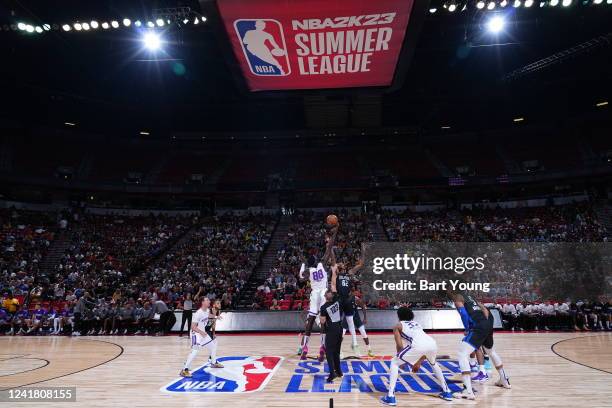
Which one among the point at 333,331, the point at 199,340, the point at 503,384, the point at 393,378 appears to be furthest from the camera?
the point at 199,340

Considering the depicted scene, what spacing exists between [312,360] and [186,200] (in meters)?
27.6

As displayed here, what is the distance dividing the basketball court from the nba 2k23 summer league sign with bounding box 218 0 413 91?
23.0 feet

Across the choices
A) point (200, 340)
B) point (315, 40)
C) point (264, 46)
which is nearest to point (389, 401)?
point (200, 340)

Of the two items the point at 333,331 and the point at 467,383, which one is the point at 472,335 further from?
the point at 333,331

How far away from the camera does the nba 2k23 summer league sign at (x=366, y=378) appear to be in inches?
279

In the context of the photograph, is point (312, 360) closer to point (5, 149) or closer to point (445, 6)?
point (445, 6)

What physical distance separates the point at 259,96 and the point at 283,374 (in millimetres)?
7336

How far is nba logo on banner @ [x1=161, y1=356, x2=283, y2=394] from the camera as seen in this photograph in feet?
23.8

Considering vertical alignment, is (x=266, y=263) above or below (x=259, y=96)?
below

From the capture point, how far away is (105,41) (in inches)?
800

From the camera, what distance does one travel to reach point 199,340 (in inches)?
339

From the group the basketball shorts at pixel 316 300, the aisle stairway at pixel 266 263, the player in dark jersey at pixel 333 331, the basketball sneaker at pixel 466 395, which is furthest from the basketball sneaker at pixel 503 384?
the aisle stairway at pixel 266 263

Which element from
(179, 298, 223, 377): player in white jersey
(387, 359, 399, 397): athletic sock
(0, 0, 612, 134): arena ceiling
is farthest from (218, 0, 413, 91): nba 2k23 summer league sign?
(387, 359, 399, 397): athletic sock

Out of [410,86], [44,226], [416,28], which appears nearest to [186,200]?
[44,226]
